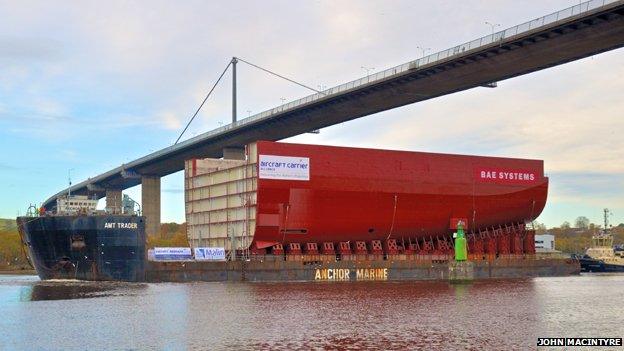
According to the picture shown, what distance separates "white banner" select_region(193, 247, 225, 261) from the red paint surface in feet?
10.6

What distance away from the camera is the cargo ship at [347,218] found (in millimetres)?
68938

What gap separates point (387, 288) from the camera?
6084 centimetres

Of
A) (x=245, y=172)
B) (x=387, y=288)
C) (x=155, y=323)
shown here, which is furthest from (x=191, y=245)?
(x=155, y=323)

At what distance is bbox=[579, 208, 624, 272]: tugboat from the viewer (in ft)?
361

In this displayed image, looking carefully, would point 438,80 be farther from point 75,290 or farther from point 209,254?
point 75,290

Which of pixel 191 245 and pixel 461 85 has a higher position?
pixel 461 85

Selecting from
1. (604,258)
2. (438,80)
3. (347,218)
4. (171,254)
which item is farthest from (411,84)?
(604,258)

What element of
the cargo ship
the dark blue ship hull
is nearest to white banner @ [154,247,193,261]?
the cargo ship

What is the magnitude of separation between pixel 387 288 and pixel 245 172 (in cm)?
1807

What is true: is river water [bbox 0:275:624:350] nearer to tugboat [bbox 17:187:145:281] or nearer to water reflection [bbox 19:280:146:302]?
water reflection [bbox 19:280:146:302]

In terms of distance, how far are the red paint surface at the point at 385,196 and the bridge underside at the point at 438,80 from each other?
27.7 feet

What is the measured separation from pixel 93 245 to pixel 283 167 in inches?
688

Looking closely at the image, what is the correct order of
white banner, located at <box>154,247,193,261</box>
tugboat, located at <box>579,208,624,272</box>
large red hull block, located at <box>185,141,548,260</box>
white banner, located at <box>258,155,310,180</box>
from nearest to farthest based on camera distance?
white banner, located at <box>154,247,193,261</box> < white banner, located at <box>258,155,310,180</box> < large red hull block, located at <box>185,141,548,260</box> < tugboat, located at <box>579,208,624,272</box>

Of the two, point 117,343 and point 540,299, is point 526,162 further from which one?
point 117,343
